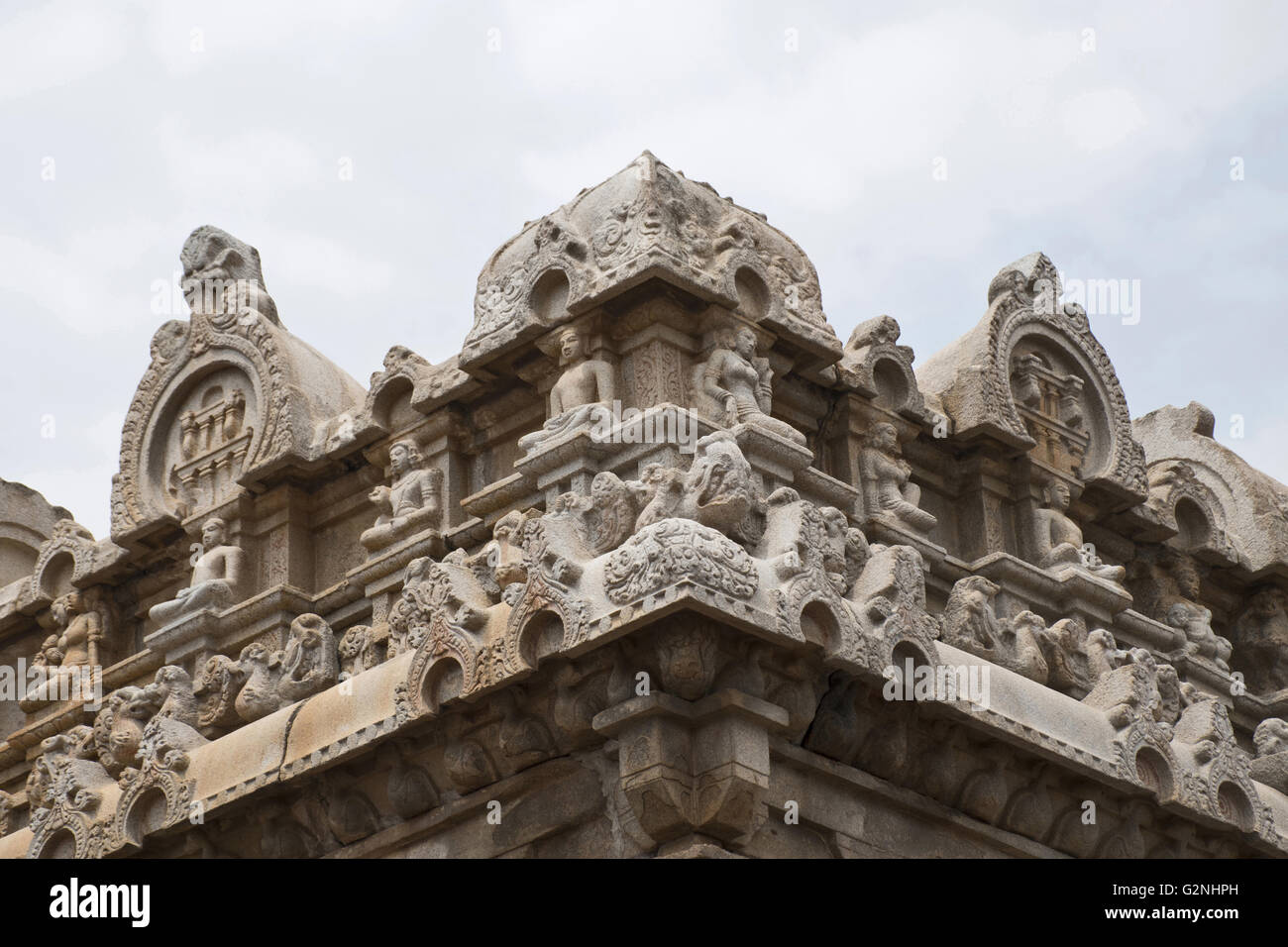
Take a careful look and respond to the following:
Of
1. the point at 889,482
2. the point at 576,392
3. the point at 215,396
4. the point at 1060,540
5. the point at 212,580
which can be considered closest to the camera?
the point at 576,392

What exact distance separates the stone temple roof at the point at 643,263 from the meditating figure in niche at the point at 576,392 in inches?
8.9

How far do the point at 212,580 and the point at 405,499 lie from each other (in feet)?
5.33

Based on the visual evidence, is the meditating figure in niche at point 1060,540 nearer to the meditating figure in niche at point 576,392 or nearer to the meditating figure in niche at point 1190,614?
the meditating figure in niche at point 1190,614

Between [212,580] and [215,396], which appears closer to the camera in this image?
[212,580]

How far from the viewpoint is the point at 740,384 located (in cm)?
1402

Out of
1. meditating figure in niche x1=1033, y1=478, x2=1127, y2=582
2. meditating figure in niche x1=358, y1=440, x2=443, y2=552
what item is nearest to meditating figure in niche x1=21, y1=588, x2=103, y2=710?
meditating figure in niche x1=358, y1=440, x2=443, y2=552

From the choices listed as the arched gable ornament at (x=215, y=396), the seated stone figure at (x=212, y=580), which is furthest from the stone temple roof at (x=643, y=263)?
the seated stone figure at (x=212, y=580)

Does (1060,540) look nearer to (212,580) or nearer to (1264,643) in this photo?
(1264,643)

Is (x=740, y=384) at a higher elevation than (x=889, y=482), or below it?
higher

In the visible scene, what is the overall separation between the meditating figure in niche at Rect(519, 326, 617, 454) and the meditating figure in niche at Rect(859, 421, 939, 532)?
77.0 inches

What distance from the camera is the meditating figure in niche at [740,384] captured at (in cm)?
1384

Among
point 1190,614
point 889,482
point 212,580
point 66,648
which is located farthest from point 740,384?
point 66,648

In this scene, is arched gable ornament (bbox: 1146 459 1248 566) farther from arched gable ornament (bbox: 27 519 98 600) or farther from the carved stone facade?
arched gable ornament (bbox: 27 519 98 600)

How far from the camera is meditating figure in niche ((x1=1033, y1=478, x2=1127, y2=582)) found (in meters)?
15.9
